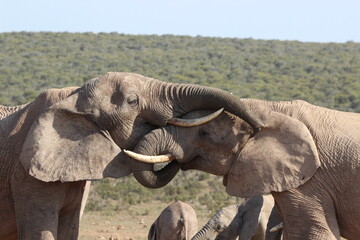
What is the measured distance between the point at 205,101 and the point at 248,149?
0.57 meters

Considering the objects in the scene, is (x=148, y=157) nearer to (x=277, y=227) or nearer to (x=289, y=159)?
(x=289, y=159)

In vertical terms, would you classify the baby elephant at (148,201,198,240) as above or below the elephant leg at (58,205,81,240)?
below

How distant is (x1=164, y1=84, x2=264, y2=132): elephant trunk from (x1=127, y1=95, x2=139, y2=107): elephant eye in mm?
253

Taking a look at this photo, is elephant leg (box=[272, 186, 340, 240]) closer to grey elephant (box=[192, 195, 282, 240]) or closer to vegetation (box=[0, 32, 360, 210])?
grey elephant (box=[192, 195, 282, 240])

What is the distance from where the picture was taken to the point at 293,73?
1788 inches

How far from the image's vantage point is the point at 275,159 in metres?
8.62

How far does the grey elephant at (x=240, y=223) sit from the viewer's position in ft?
39.6

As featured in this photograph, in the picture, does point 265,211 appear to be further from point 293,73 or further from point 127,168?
point 293,73

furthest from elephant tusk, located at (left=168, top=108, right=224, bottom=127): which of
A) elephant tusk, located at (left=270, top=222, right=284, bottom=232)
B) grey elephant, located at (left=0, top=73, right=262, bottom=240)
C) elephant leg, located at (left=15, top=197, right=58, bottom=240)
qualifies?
elephant tusk, located at (left=270, top=222, right=284, bottom=232)

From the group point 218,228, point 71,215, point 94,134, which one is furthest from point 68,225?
point 218,228

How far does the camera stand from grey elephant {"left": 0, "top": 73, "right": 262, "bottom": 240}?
28.7ft

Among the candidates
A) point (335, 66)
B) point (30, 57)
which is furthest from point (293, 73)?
point (30, 57)

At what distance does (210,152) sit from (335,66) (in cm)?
3852

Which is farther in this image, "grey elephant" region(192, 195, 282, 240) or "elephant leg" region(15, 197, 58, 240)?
"grey elephant" region(192, 195, 282, 240)
